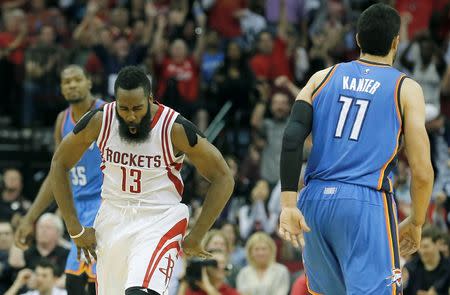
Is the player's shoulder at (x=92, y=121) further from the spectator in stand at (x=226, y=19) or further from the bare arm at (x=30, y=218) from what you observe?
the spectator in stand at (x=226, y=19)

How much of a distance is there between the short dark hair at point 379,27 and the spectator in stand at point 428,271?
196 inches

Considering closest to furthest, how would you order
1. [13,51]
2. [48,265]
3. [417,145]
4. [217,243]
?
1. [417,145]
2. [48,265]
3. [217,243]
4. [13,51]

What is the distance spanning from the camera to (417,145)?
21.6 feet

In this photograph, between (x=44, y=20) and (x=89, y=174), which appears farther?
(x=44, y=20)

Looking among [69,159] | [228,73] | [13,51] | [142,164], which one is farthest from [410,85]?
[13,51]

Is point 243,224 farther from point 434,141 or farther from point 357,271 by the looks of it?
point 357,271

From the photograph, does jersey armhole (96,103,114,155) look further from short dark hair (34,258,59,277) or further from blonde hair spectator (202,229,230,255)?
blonde hair spectator (202,229,230,255)

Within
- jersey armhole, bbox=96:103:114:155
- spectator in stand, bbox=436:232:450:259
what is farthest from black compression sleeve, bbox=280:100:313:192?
spectator in stand, bbox=436:232:450:259

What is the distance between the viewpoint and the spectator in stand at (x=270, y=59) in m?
17.3

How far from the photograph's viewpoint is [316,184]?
6832 mm

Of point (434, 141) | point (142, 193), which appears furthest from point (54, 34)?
point (142, 193)

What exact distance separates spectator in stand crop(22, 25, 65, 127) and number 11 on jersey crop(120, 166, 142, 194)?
10.7 meters

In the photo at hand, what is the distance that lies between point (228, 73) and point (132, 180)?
9432mm

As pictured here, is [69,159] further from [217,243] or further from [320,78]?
[217,243]
